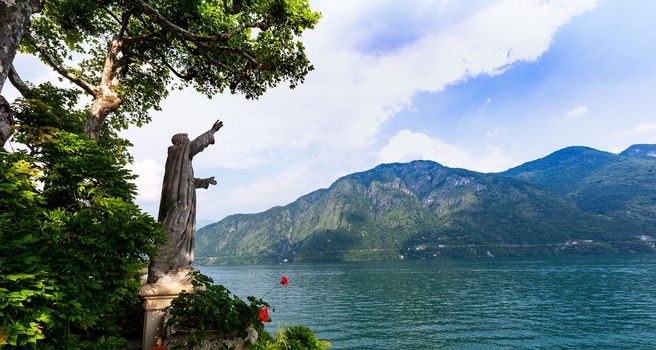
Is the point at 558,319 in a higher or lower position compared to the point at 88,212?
lower

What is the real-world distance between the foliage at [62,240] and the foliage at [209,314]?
783mm

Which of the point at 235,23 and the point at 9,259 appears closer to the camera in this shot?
the point at 9,259

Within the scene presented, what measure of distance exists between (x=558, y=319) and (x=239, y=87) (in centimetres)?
5064

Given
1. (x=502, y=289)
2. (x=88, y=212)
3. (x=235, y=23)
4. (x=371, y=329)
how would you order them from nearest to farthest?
(x=88, y=212)
(x=235, y=23)
(x=371, y=329)
(x=502, y=289)

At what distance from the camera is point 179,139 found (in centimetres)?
715

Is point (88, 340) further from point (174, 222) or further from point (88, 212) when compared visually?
point (174, 222)

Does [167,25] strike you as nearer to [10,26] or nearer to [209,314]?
[10,26]

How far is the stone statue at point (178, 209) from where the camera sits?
20.9 feet

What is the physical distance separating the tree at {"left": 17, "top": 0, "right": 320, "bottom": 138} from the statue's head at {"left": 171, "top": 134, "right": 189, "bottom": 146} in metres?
2.73

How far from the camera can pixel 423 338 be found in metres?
35.4

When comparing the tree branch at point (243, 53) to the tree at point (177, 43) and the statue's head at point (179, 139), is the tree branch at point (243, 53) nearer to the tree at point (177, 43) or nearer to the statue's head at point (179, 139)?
the tree at point (177, 43)

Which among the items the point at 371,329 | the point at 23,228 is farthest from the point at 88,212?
the point at 371,329

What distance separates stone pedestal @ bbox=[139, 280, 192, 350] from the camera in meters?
5.88

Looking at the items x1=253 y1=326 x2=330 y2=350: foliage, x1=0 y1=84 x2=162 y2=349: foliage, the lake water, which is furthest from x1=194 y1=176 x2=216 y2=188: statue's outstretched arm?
the lake water
